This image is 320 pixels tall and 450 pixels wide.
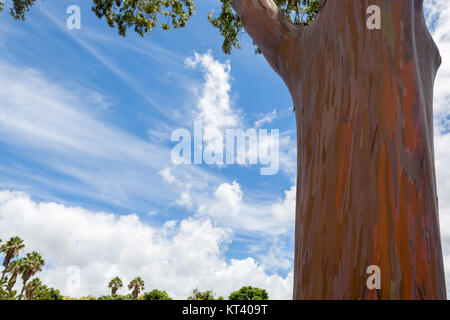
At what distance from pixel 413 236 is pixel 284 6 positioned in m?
5.91

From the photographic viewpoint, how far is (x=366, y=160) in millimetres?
1745

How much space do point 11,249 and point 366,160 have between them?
41.4 metres

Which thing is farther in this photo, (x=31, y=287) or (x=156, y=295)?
(x=31, y=287)

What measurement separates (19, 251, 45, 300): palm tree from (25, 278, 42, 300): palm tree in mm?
440

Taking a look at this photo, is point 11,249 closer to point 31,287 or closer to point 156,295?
point 31,287

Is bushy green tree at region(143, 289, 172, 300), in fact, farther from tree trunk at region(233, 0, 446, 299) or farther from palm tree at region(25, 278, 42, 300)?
tree trunk at region(233, 0, 446, 299)

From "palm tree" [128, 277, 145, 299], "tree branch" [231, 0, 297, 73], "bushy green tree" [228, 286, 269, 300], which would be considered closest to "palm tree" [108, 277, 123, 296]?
"palm tree" [128, 277, 145, 299]

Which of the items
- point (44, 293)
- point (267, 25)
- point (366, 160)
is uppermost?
point (267, 25)

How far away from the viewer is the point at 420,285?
5.01ft

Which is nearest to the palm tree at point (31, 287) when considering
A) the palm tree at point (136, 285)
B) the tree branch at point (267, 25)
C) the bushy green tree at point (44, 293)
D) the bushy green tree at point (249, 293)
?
the bushy green tree at point (44, 293)

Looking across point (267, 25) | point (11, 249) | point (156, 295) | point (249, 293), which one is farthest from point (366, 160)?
point (11, 249)

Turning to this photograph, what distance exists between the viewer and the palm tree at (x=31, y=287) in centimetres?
3597

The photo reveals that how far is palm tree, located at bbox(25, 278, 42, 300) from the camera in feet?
118
